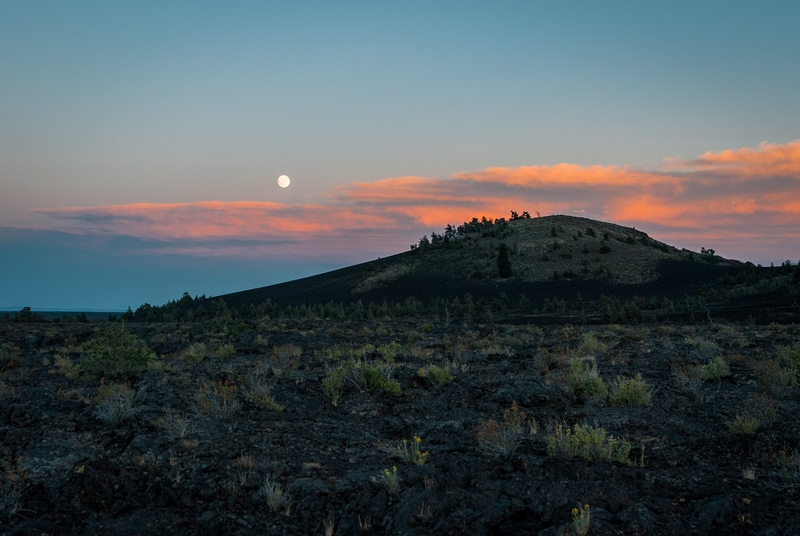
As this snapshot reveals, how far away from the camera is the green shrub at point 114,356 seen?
13852 millimetres

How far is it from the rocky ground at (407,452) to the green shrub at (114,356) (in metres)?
0.09

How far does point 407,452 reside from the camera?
732 cm

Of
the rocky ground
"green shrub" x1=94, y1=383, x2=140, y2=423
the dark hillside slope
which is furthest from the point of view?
the dark hillside slope

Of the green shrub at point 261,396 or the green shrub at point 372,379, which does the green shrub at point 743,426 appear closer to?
the green shrub at point 372,379

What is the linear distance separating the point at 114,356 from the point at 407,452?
9836 mm

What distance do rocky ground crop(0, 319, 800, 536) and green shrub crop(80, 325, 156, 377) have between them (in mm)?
89

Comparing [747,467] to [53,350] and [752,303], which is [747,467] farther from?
[752,303]

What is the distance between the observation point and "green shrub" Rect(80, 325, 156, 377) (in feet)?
45.4

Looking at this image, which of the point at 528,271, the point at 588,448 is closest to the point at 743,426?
the point at 588,448

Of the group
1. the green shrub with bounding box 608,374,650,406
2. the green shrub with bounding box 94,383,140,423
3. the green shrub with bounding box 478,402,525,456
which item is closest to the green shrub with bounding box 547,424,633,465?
the green shrub with bounding box 478,402,525,456

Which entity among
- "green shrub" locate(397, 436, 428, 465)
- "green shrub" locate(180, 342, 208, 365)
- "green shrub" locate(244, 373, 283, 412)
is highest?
"green shrub" locate(244, 373, 283, 412)

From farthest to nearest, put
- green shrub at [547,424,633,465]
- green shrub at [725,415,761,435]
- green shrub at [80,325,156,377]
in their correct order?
green shrub at [80,325,156,377] < green shrub at [725,415,761,435] < green shrub at [547,424,633,465]

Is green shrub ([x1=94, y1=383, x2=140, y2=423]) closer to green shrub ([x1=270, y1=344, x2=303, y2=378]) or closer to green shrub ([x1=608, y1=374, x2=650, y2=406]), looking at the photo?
green shrub ([x1=270, y1=344, x2=303, y2=378])

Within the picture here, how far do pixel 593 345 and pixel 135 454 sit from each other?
47.0 ft
